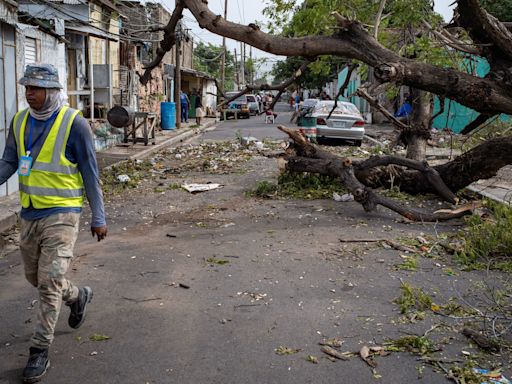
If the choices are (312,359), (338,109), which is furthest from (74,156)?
(338,109)

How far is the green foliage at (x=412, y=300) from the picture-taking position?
5052 mm

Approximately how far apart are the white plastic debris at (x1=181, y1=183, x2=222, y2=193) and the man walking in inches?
279

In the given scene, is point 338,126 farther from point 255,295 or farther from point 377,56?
point 255,295

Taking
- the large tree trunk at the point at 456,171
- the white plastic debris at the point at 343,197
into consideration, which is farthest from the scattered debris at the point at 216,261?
the large tree trunk at the point at 456,171

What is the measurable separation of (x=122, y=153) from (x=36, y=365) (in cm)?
1343

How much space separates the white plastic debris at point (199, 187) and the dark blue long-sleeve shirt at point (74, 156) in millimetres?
7004

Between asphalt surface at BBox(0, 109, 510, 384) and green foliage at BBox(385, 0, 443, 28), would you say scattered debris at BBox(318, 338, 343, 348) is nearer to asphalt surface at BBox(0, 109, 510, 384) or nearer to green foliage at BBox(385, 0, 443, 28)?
asphalt surface at BBox(0, 109, 510, 384)

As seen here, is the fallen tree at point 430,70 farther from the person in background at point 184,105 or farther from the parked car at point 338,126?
the person in background at point 184,105

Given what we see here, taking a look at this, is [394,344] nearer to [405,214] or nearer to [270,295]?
[270,295]

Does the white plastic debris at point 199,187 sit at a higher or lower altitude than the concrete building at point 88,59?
lower

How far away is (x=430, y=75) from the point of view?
236 inches

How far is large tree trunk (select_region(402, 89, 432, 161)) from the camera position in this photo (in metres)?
12.8

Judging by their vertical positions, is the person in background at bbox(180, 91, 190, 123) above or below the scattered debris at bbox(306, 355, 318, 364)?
above

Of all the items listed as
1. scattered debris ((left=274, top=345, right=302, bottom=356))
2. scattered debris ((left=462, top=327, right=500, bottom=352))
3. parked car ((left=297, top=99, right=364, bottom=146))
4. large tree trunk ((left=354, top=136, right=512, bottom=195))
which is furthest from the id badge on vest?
parked car ((left=297, top=99, right=364, bottom=146))
